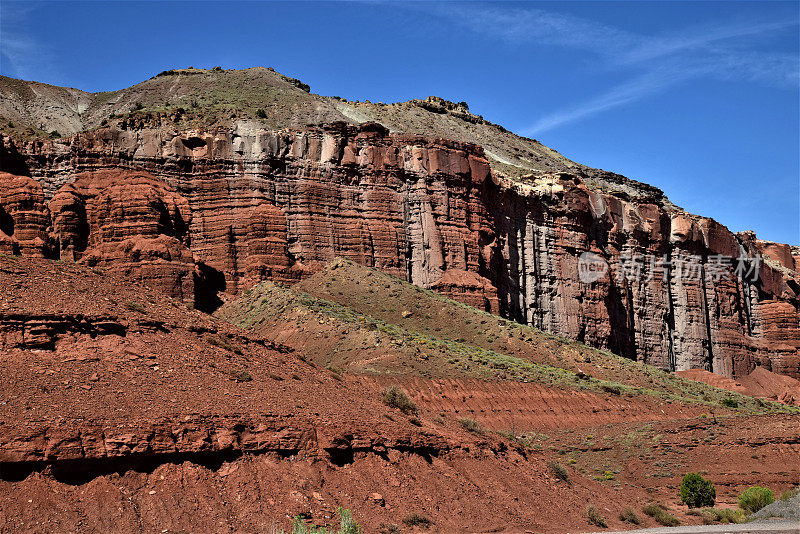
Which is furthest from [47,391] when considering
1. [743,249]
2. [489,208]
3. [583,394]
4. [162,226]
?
[743,249]

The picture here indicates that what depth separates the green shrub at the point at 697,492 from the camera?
31.1m

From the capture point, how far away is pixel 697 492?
1225 inches

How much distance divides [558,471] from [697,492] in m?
6.56

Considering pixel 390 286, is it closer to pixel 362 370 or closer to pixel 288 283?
pixel 288 283

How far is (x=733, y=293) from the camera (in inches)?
3627

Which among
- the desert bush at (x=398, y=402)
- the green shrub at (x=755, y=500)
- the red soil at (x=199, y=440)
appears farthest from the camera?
the green shrub at (x=755, y=500)

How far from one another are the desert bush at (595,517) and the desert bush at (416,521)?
5.99m

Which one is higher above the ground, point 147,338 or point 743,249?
point 743,249

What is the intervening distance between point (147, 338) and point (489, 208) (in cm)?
4995

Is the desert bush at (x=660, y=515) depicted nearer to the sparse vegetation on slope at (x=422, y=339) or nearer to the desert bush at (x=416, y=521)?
the desert bush at (x=416, y=521)

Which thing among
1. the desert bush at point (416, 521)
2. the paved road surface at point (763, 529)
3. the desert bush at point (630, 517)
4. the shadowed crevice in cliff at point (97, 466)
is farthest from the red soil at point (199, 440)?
the paved road surface at point (763, 529)

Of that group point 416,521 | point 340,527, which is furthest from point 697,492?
point 340,527

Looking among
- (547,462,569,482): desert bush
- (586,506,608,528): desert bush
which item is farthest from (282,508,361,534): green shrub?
(547,462,569,482): desert bush

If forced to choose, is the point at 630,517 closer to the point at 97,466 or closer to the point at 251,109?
the point at 97,466
